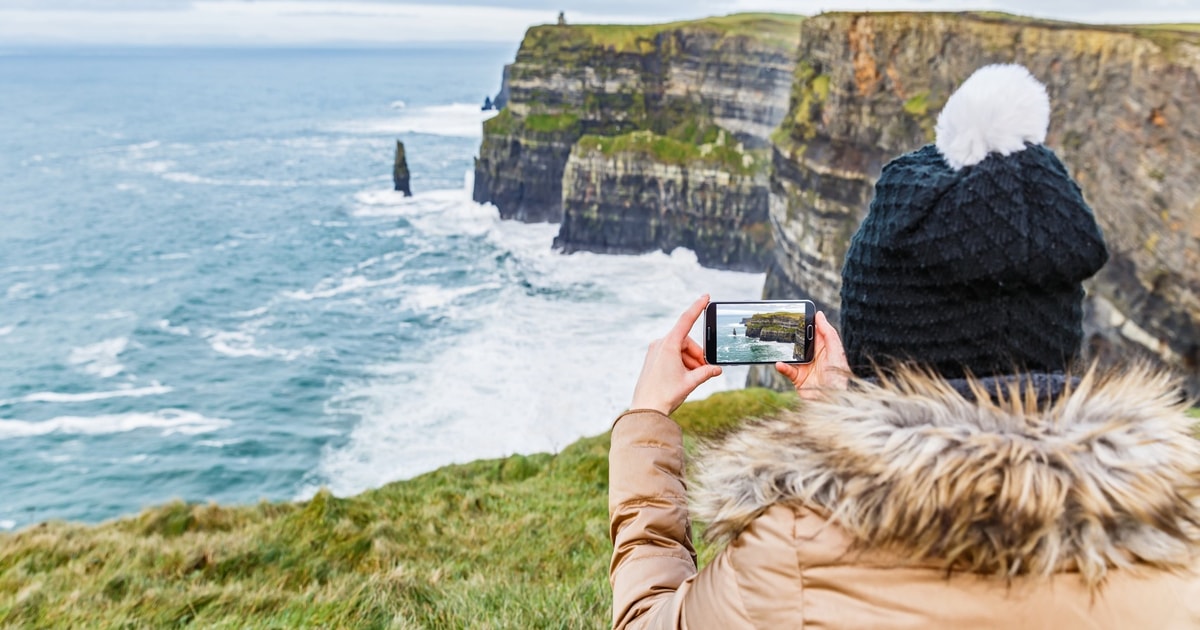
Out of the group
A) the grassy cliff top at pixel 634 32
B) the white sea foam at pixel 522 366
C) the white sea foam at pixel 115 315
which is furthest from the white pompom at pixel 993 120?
the grassy cliff top at pixel 634 32

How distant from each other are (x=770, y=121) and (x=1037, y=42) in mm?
38590

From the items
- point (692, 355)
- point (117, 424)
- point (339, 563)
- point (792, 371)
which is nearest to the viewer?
point (692, 355)

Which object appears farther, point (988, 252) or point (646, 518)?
point (646, 518)

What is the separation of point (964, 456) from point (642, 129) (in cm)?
6787

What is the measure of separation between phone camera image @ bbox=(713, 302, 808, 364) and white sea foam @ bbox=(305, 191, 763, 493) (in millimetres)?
12523

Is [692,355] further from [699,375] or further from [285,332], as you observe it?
[285,332]

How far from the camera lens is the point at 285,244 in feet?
198

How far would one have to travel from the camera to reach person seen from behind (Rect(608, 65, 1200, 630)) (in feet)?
4.93

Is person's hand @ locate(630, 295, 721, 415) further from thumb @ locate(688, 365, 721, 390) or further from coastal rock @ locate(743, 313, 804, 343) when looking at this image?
coastal rock @ locate(743, 313, 804, 343)

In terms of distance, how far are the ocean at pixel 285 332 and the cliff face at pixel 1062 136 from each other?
9.51 metres

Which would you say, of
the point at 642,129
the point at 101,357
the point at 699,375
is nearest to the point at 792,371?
the point at 699,375

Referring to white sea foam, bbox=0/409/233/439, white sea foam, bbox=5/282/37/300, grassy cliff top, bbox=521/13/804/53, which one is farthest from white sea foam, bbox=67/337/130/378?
grassy cliff top, bbox=521/13/804/53

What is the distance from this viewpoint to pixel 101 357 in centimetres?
3938

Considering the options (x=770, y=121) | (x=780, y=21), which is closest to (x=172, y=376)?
(x=770, y=121)
